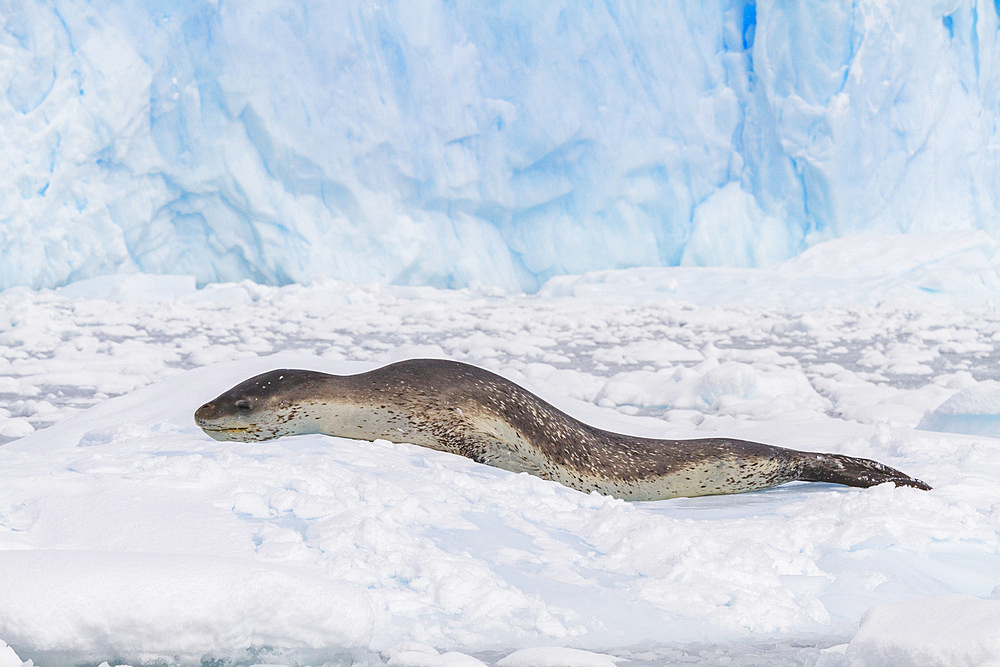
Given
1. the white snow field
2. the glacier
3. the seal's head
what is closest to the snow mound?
the white snow field

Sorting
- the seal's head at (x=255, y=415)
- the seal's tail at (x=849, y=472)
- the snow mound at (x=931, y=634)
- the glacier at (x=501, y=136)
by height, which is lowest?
the seal's tail at (x=849, y=472)

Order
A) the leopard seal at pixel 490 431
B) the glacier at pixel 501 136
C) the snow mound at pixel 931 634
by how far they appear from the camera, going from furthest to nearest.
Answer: the glacier at pixel 501 136 → the leopard seal at pixel 490 431 → the snow mound at pixel 931 634

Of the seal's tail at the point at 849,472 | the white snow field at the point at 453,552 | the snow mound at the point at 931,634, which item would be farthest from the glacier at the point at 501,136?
the snow mound at the point at 931,634

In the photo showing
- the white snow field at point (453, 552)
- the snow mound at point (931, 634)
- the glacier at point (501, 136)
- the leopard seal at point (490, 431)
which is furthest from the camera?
the glacier at point (501, 136)

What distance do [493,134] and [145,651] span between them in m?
13.4

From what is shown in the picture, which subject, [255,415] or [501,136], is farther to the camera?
[501,136]

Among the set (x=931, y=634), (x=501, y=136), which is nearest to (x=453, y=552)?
(x=931, y=634)

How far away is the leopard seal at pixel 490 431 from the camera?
2809 mm

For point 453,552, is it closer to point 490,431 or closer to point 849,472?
point 490,431

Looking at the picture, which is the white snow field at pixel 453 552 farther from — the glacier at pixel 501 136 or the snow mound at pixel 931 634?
the glacier at pixel 501 136

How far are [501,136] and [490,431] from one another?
11.9m

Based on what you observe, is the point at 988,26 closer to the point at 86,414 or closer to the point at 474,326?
the point at 474,326

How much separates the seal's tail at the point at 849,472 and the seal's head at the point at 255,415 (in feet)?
5.76

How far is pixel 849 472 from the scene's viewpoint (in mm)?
2939
